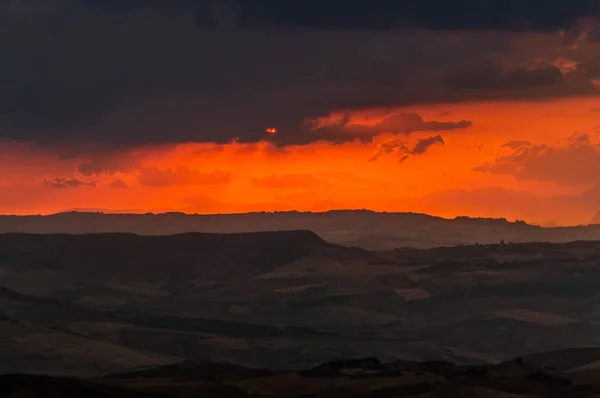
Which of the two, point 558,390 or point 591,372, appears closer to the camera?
point 558,390

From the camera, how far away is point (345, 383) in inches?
5591

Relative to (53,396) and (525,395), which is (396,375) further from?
(53,396)

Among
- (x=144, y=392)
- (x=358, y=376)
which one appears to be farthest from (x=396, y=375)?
(x=144, y=392)

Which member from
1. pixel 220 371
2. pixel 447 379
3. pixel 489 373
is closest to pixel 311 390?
pixel 447 379

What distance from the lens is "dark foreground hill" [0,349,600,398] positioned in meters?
126

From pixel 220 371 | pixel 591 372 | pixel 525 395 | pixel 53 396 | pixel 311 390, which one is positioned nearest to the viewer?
pixel 53 396

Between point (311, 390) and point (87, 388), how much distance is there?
92.0 ft

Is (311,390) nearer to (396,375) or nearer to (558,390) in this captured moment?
(396,375)

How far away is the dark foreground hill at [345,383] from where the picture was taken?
415 ft

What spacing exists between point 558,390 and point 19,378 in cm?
6260

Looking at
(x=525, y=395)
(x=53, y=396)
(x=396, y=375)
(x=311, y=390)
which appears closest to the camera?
(x=53, y=396)

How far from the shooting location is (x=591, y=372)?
165 metres

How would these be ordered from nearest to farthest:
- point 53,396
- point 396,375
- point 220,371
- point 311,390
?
1. point 53,396
2. point 311,390
3. point 396,375
4. point 220,371

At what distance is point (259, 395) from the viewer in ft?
431
